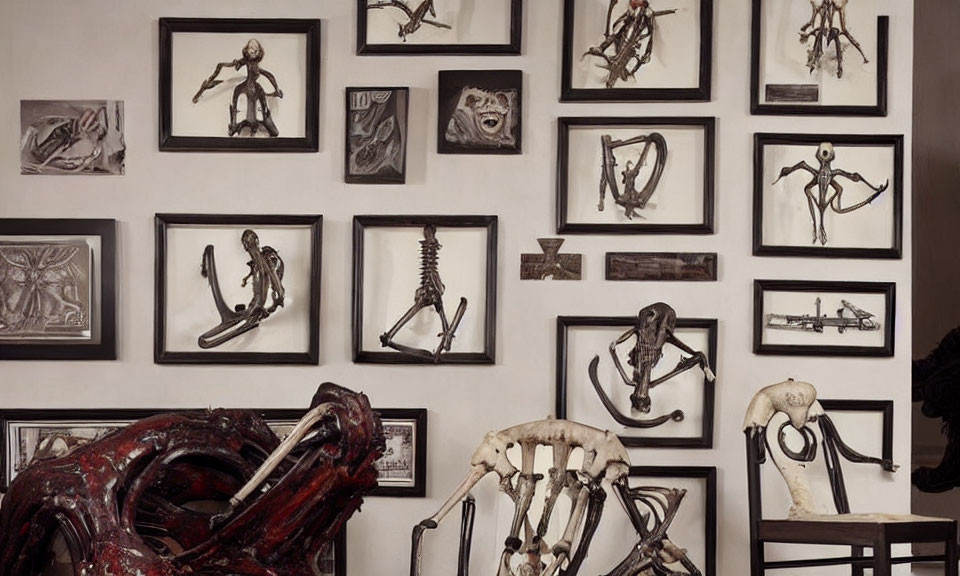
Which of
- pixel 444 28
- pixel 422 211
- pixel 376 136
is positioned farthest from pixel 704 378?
pixel 444 28

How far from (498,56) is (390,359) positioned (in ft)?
4.23

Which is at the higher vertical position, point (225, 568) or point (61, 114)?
point (61, 114)

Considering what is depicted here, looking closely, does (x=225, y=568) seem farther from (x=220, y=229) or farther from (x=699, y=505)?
(x=699, y=505)

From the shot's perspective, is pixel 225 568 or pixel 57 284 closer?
pixel 225 568

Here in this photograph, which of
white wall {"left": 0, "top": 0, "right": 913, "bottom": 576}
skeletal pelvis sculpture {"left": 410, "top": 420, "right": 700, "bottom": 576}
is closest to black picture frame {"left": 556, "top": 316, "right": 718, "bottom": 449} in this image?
white wall {"left": 0, "top": 0, "right": 913, "bottom": 576}

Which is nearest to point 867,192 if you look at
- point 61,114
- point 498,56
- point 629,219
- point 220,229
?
point 629,219

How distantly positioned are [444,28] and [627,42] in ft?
2.40

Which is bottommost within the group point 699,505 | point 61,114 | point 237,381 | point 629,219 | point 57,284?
point 699,505

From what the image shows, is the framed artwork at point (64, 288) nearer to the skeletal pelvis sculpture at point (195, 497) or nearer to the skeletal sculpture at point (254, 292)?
the skeletal sculpture at point (254, 292)

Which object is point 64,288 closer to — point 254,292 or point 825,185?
point 254,292

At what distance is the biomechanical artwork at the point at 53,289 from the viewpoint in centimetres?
450

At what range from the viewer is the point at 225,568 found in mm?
3346

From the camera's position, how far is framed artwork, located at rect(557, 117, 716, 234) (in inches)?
175

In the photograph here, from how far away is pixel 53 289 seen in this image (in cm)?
450
